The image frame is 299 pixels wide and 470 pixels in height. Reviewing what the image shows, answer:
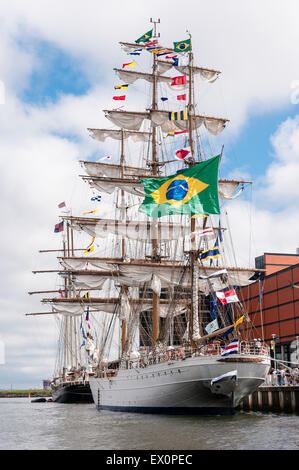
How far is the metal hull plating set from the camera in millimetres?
57844

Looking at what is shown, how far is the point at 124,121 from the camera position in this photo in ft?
164

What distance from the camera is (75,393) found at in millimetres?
59281

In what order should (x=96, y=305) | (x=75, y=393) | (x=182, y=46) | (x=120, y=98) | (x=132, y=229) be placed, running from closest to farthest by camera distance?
(x=182, y=46) < (x=120, y=98) < (x=132, y=229) < (x=96, y=305) < (x=75, y=393)

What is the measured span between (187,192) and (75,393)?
36961mm

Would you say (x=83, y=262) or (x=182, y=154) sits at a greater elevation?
(x=182, y=154)

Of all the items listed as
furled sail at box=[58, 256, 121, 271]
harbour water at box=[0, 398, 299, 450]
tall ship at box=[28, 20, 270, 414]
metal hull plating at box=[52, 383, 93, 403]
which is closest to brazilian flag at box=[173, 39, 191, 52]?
tall ship at box=[28, 20, 270, 414]

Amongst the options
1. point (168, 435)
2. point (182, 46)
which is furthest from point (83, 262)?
point (168, 435)

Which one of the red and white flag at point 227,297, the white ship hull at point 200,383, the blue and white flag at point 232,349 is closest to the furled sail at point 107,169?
the white ship hull at point 200,383

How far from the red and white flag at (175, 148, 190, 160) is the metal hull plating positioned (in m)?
33.2

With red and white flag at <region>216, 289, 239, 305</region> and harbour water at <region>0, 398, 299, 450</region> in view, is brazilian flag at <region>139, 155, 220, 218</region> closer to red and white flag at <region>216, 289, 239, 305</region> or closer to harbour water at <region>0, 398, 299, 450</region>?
red and white flag at <region>216, 289, 239, 305</region>

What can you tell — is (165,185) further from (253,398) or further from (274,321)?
(274,321)

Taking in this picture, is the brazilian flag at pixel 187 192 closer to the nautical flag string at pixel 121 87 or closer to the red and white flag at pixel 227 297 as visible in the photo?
the red and white flag at pixel 227 297

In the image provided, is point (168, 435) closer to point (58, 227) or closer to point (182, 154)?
point (182, 154)

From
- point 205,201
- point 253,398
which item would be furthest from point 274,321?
point 205,201
